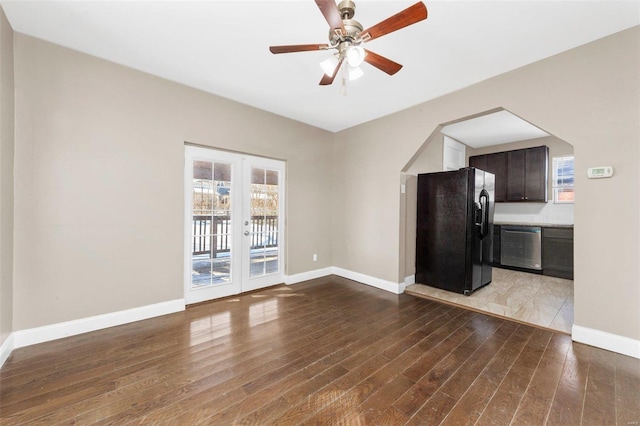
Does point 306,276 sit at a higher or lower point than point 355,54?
lower

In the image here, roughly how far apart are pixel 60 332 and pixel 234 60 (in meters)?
3.28

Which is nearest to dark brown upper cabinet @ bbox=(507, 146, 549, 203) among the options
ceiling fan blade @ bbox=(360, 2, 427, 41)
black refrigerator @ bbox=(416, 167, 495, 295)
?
black refrigerator @ bbox=(416, 167, 495, 295)

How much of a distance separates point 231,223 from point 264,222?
0.57m

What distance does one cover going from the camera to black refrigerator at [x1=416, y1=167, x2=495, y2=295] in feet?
12.1

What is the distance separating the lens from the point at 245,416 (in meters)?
1.58

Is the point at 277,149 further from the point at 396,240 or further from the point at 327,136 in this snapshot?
the point at 396,240

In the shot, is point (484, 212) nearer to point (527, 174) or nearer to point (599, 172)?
point (599, 172)

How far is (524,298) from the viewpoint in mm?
3596

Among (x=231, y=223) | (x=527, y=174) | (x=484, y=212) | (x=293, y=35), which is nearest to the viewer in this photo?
(x=293, y=35)

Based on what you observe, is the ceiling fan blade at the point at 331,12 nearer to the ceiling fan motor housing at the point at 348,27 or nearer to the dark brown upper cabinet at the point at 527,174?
the ceiling fan motor housing at the point at 348,27

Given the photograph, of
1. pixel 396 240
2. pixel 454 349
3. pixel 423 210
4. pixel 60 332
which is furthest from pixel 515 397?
pixel 60 332

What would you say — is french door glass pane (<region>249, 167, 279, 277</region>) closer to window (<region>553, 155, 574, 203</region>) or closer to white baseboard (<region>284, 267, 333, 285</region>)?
white baseboard (<region>284, 267, 333, 285</region>)

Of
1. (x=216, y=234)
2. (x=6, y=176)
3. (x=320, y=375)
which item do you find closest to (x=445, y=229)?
(x=320, y=375)

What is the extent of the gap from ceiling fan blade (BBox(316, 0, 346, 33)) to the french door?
8.17ft
